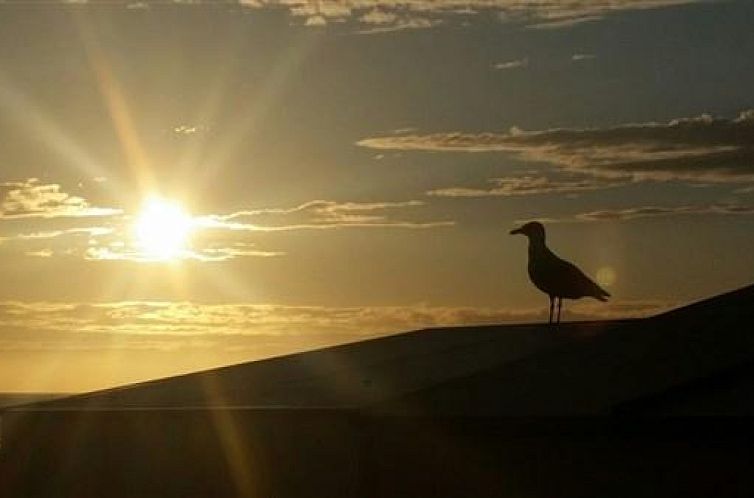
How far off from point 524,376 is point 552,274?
520 cm

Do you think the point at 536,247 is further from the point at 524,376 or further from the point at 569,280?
the point at 524,376

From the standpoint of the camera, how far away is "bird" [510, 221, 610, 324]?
71.4ft

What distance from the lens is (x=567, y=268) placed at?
71.6 feet

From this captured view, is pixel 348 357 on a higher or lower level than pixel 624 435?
higher

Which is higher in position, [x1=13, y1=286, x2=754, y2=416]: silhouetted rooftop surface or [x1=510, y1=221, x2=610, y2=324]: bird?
[x1=510, y1=221, x2=610, y2=324]: bird

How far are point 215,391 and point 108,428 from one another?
1.64 metres

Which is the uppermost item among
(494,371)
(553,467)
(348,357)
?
(348,357)

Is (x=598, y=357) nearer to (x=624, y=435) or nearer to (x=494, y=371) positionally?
(x=494, y=371)

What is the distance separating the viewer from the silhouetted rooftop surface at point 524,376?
14.8m

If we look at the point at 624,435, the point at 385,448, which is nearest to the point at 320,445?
the point at 385,448

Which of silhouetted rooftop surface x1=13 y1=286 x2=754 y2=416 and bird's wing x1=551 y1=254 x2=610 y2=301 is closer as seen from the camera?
silhouetted rooftop surface x1=13 y1=286 x2=754 y2=416

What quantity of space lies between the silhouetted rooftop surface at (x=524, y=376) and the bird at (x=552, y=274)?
0.55 meters

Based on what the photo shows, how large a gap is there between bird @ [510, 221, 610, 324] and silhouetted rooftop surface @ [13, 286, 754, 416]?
55 centimetres

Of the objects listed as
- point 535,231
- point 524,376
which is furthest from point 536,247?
point 524,376
